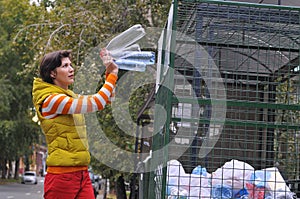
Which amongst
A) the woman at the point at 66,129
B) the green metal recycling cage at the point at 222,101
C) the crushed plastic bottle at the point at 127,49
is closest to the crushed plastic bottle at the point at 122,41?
the crushed plastic bottle at the point at 127,49

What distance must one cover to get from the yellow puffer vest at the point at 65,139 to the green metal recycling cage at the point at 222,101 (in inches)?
41.8

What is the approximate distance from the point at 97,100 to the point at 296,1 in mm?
4015

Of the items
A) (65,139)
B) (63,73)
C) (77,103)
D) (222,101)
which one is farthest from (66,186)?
(222,101)

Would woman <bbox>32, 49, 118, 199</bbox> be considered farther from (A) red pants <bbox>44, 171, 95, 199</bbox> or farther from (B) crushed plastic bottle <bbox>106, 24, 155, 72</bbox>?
(B) crushed plastic bottle <bbox>106, 24, 155, 72</bbox>

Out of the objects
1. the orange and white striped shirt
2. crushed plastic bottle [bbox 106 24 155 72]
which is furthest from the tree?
the orange and white striped shirt

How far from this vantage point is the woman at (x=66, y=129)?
13.7 feet

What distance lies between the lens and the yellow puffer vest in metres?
4.20

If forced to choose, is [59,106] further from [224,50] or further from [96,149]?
[96,149]

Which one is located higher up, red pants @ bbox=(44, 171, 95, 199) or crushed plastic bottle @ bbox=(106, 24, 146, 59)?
crushed plastic bottle @ bbox=(106, 24, 146, 59)

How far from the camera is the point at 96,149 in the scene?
1368 cm

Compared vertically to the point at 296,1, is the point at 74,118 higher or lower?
lower

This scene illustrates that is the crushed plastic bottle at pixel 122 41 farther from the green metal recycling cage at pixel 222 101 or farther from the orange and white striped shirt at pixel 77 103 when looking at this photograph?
the green metal recycling cage at pixel 222 101

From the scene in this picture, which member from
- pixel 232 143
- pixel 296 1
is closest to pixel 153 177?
pixel 232 143

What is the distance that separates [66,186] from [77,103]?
0.53m
